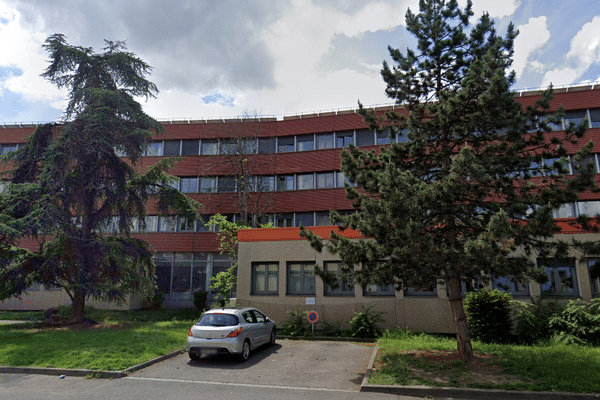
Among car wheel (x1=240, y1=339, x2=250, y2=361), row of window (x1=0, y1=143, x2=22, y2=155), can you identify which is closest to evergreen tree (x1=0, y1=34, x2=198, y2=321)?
car wheel (x1=240, y1=339, x2=250, y2=361)

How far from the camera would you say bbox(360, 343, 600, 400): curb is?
720 centimetres

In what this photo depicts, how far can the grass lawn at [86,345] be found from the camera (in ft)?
32.8

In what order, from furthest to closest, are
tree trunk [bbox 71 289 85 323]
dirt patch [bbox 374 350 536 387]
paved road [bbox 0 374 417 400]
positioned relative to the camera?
1. tree trunk [bbox 71 289 85 323]
2. dirt patch [bbox 374 350 536 387]
3. paved road [bbox 0 374 417 400]

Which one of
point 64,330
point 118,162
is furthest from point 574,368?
point 118,162

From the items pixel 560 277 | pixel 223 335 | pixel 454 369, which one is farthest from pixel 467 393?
pixel 560 277

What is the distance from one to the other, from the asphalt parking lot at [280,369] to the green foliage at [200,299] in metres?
14.9

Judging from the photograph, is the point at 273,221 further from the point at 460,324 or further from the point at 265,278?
the point at 460,324

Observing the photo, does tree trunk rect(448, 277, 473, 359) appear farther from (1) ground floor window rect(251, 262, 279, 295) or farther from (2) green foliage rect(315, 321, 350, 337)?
(1) ground floor window rect(251, 262, 279, 295)

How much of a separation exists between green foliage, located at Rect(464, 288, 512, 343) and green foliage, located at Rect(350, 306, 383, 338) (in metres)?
3.35

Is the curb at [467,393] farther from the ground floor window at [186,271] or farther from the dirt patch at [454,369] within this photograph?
the ground floor window at [186,271]

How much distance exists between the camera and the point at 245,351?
11.0 metres

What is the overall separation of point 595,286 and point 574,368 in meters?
8.76

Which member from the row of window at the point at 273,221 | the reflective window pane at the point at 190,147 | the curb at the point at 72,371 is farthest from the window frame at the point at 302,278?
the reflective window pane at the point at 190,147

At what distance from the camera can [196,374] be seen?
9555 mm
